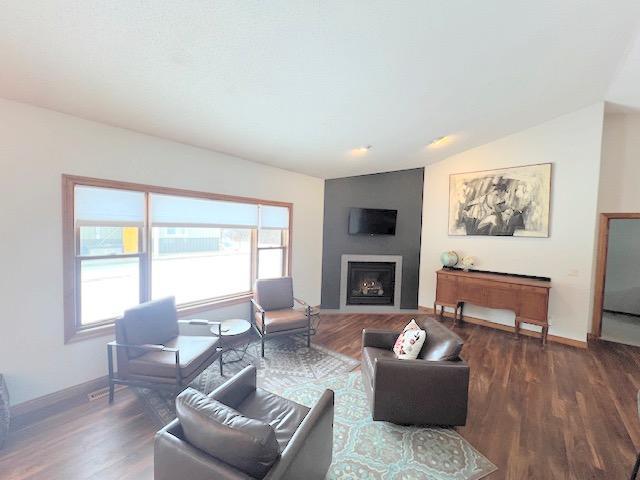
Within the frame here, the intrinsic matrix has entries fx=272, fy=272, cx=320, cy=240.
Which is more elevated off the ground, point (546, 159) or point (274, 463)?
point (546, 159)

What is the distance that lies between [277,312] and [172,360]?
166 centimetres

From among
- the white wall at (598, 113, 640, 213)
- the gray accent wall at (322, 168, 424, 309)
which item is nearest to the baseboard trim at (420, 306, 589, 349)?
the gray accent wall at (322, 168, 424, 309)

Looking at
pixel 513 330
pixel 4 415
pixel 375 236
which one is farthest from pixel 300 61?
pixel 513 330

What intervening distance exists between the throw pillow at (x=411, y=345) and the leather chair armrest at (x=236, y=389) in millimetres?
1338

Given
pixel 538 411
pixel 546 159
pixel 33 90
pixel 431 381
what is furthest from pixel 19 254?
pixel 546 159

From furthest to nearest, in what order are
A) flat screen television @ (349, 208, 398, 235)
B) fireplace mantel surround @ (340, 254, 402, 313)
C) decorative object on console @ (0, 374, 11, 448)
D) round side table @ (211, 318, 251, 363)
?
fireplace mantel surround @ (340, 254, 402, 313), flat screen television @ (349, 208, 398, 235), round side table @ (211, 318, 251, 363), decorative object on console @ (0, 374, 11, 448)

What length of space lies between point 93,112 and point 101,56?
94 centimetres

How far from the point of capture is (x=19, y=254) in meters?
2.30

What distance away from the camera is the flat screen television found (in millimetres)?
5371

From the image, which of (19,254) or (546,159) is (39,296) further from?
(546,159)

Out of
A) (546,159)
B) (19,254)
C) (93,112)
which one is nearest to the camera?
(19,254)

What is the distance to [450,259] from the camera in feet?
16.6

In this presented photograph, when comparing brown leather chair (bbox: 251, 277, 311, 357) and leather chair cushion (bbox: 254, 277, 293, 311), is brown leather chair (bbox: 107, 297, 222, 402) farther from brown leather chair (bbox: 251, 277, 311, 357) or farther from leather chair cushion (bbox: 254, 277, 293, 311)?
leather chair cushion (bbox: 254, 277, 293, 311)


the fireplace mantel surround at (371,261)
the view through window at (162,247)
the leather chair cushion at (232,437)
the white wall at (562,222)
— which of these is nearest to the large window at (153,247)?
the view through window at (162,247)
